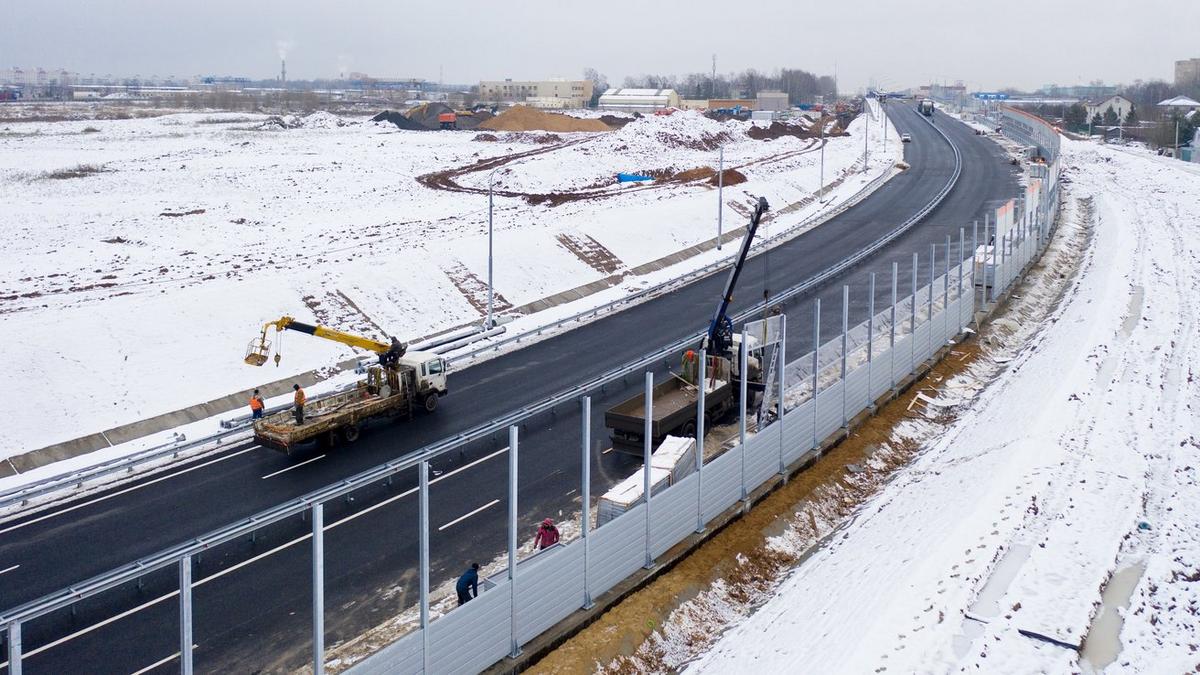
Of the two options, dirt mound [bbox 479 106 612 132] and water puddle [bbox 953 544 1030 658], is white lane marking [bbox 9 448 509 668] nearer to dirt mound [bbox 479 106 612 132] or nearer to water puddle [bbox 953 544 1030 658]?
water puddle [bbox 953 544 1030 658]

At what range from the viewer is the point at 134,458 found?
81.7 ft

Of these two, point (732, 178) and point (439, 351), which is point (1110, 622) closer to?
point (439, 351)

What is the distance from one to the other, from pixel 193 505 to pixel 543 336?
55.6ft

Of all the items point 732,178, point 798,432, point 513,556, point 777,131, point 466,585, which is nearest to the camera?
point 513,556

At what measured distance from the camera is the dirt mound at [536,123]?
125 metres

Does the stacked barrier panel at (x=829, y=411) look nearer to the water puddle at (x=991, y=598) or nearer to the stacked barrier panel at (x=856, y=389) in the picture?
the stacked barrier panel at (x=856, y=389)

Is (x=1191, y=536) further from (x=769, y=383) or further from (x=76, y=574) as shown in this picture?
(x=76, y=574)

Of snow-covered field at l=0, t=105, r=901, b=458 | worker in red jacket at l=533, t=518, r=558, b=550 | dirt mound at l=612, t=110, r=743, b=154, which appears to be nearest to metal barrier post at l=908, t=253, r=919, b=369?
snow-covered field at l=0, t=105, r=901, b=458

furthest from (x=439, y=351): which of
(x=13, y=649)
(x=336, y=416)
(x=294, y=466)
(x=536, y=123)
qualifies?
(x=536, y=123)

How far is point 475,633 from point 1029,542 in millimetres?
11001

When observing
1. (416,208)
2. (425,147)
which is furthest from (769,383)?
(425,147)

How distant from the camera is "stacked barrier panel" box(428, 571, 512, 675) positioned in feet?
46.0

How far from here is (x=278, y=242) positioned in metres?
52.1

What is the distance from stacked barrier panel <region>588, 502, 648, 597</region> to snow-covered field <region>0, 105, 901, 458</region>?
17167 millimetres
